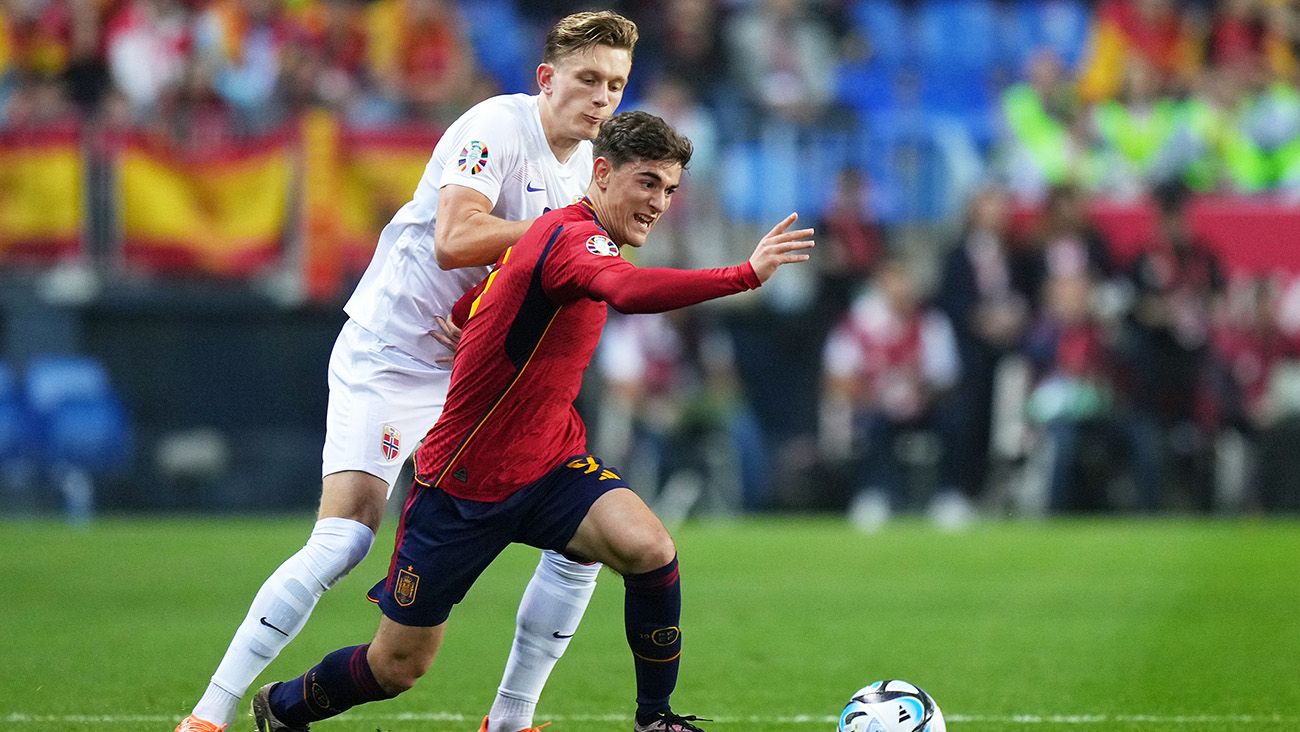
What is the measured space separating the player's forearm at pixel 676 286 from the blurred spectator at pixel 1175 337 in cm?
1056

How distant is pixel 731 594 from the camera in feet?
35.7

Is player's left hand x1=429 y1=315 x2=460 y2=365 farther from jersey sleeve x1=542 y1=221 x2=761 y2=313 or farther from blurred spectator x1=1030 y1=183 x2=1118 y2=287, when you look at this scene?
blurred spectator x1=1030 y1=183 x2=1118 y2=287

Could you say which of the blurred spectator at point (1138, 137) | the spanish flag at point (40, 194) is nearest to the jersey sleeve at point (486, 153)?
the spanish flag at point (40, 194)

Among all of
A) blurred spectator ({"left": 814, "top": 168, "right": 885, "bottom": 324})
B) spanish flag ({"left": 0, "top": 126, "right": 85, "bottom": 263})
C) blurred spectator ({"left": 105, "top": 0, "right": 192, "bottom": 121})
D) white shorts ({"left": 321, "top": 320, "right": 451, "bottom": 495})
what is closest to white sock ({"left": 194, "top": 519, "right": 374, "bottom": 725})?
white shorts ({"left": 321, "top": 320, "right": 451, "bottom": 495})

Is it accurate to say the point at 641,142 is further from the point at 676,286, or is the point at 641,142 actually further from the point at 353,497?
the point at 353,497

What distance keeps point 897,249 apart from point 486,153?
10324mm

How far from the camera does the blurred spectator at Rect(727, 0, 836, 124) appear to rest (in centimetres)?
1755

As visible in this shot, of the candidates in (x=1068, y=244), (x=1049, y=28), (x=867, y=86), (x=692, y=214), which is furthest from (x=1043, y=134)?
(x=692, y=214)

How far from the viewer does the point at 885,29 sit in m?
18.8

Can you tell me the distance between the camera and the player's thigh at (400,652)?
18.2ft

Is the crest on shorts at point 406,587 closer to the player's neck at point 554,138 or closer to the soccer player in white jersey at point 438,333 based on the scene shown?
the soccer player in white jersey at point 438,333

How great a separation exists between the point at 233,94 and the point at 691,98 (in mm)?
4238

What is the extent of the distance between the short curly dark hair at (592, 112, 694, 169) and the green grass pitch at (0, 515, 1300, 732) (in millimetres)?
2265

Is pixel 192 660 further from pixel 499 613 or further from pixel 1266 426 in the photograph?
pixel 1266 426
